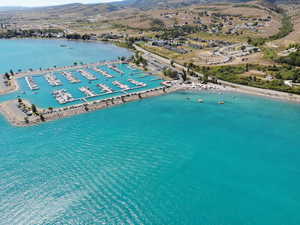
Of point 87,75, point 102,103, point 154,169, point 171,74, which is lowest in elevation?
point 154,169

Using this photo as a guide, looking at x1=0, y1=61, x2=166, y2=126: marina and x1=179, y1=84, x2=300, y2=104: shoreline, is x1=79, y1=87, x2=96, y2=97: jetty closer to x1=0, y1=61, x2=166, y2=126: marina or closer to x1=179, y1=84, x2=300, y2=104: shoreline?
x1=0, y1=61, x2=166, y2=126: marina

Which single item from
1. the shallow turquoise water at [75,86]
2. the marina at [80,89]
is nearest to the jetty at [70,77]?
the marina at [80,89]

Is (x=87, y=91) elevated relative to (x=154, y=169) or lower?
elevated

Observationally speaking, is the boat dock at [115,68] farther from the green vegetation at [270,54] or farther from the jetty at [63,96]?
the green vegetation at [270,54]

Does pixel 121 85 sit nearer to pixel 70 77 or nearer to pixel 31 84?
pixel 70 77

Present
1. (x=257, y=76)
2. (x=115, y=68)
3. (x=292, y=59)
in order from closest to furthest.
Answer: (x=257, y=76)
(x=292, y=59)
(x=115, y=68)

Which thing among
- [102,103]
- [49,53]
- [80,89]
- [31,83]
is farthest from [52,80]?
[49,53]

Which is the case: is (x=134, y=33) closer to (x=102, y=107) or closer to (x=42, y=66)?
(x=42, y=66)

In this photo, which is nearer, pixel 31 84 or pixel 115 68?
pixel 31 84
